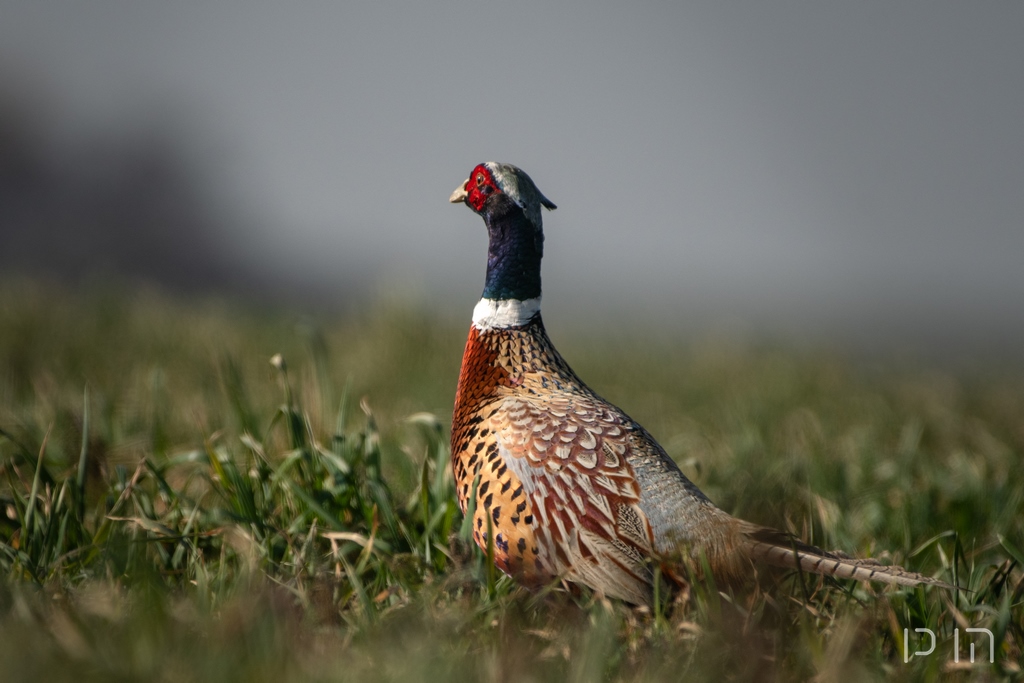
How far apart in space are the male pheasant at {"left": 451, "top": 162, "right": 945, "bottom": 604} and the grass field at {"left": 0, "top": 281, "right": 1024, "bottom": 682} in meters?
0.12

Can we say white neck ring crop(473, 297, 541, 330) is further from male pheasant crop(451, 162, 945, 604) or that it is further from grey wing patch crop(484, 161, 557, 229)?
grey wing patch crop(484, 161, 557, 229)

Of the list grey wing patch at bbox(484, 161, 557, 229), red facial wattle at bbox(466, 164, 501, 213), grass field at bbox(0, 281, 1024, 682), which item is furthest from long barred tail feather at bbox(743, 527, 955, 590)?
red facial wattle at bbox(466, 164, 501, 213)

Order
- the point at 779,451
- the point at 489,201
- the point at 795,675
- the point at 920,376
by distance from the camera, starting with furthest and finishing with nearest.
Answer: the point at 920,376
the point at 779,451
the point at 489,201
the point at 795,675

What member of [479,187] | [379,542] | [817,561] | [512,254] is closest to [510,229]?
[512,254]

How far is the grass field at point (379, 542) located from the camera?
2.08 metres

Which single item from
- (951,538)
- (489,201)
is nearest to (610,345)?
(951,538)

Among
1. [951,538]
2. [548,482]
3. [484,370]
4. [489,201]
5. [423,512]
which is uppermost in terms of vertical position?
[489,201]

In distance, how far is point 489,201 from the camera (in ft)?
9.73

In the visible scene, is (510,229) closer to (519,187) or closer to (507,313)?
(519,187)

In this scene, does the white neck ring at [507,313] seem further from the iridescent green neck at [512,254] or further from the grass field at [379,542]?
the grass field at [379,542]

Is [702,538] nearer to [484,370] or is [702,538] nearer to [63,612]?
[484,370]

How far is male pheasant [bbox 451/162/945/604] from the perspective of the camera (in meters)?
2.48

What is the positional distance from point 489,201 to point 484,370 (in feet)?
1.97

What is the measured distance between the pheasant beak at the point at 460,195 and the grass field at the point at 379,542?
86cm
